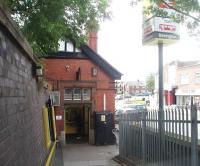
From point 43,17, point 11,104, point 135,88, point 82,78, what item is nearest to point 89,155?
point 82,78

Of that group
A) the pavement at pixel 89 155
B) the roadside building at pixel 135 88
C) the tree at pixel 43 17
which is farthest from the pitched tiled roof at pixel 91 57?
the roadside building at pixel 135 88

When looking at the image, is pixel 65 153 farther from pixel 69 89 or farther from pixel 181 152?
pixel 181 152

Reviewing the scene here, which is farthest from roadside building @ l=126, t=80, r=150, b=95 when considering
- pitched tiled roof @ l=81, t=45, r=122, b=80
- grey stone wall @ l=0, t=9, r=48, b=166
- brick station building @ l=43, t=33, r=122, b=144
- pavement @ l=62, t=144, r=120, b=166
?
grey stone wall @ l=0, t=9, r=48, b=166

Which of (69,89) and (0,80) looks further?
(69,89)

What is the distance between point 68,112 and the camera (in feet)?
87.1

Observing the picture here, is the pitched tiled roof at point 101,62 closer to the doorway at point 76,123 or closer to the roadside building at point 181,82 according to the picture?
the doorway at point 76,123

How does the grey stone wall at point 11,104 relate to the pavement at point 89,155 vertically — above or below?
above

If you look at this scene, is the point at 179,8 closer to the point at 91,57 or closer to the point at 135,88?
the point at 91,57

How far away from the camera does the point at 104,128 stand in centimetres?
2208

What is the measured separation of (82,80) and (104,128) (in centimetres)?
315

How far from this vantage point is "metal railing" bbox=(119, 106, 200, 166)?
23.8ft

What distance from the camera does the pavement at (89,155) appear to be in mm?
15125

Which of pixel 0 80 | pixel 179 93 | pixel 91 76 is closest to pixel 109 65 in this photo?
pixel 91 76

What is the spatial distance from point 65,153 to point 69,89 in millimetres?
5182
